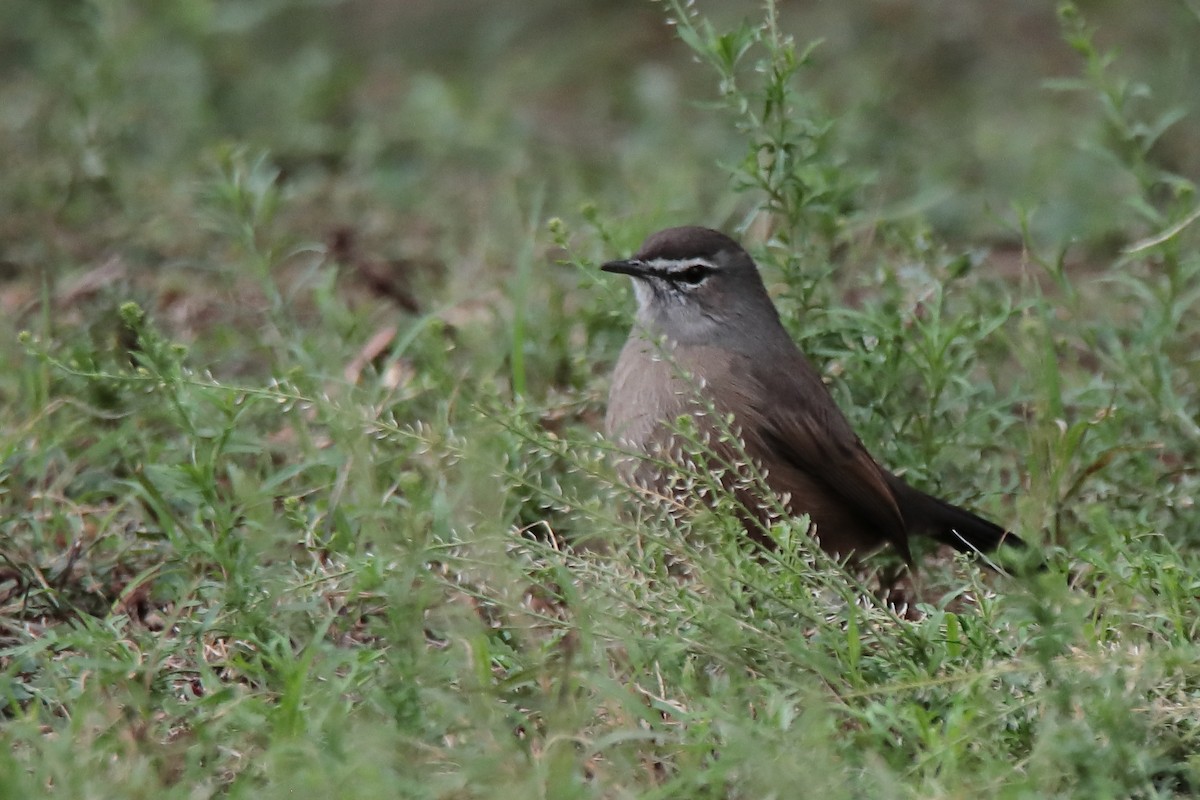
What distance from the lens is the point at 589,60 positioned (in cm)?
1140

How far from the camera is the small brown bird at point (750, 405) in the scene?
5488 mm

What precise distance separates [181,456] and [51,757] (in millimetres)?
2003

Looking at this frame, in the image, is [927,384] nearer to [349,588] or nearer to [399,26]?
[349,588]

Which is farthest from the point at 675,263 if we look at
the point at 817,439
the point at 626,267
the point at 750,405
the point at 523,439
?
the point at 523,439

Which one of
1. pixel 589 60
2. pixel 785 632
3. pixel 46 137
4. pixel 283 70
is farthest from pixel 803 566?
pixel 589 60

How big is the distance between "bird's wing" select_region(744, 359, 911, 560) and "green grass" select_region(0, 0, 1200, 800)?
0.16m

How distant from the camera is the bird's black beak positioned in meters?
5.82

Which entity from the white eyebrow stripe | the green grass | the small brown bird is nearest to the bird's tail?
the small brown bird

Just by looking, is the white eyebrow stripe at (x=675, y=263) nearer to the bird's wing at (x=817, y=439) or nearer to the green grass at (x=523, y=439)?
the green grass at (x=523, y=439)

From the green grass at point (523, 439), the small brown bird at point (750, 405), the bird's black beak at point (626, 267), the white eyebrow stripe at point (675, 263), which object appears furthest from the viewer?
the white eyebrow stripe at point (675, 263)

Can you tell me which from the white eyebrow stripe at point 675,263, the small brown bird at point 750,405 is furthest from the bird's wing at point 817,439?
the white eyebrow stripe at point 675,263

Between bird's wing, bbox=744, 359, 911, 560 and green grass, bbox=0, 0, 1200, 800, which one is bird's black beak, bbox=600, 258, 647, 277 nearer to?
green grass, bbox=0, 0, 1200, 800

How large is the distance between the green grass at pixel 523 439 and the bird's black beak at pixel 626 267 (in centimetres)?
14

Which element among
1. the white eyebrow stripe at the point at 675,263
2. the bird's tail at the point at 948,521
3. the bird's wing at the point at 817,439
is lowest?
the bird's tail at the point at 948,521
